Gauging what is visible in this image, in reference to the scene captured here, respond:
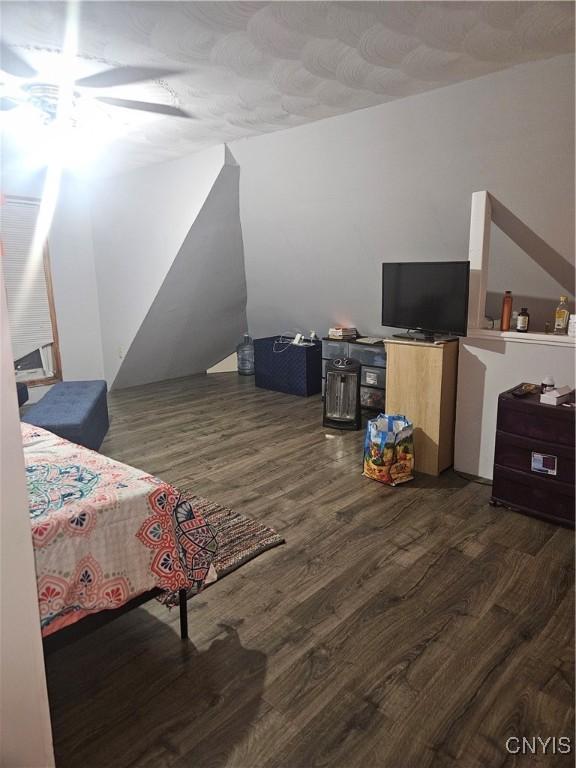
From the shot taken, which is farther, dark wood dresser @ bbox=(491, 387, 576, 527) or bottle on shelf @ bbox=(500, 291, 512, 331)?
bottle on shelf @ bbox=(500, 291, 512, 331)

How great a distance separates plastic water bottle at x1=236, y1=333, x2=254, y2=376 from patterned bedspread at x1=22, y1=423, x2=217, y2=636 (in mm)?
4984

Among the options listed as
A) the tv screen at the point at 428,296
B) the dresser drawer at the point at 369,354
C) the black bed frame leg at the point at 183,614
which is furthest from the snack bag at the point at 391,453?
the black bed frame leg at the point at 183,614

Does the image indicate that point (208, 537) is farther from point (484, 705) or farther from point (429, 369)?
point (429, 369)

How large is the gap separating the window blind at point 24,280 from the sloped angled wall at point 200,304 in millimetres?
1012

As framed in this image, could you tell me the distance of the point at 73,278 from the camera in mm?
5730

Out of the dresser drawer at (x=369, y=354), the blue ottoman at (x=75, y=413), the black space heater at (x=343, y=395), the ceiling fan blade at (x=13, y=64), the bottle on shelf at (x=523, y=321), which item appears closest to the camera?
the ceiling fan blade at (x=13, y=64)

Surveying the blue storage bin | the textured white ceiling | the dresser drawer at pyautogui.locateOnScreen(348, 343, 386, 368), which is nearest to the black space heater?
the dresser drawer at pyautogui.locateOnScreen(348, 343, 386, 368)

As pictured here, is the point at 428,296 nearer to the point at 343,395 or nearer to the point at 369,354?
the point at 343,395

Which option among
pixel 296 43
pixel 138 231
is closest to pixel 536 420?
pixel 296 43

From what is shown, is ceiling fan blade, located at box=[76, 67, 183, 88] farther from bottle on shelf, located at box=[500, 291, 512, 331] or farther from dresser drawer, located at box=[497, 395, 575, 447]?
dresser drawer, located at box=[497, 395, 575, 447]

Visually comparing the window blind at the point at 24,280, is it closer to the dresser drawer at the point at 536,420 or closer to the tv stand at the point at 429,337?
the tv stand at the point at 429,337

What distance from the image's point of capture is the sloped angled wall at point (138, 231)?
4.89 m

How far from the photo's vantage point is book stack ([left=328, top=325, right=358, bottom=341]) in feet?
17.7

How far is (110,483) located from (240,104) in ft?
8.53
